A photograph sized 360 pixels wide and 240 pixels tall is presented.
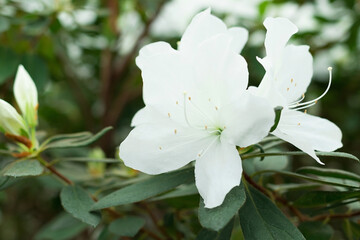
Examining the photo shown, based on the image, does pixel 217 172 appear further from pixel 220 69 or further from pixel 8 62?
pixel 8 62

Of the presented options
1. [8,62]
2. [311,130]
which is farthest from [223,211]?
[8,62]

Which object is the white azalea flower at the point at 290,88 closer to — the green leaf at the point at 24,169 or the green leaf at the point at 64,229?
the green leaf at the point at 24,169

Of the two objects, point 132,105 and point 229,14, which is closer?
point 229,14

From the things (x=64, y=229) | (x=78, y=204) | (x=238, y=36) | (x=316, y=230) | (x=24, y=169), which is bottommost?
(x=64, y=229)

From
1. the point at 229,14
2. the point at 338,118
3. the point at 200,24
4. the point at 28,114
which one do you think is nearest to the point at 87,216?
the point at 28,114

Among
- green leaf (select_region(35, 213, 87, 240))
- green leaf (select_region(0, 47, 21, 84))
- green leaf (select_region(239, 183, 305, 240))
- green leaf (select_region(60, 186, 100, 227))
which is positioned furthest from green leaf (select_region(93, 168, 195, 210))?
green leaf (select_region(0, 47, 21, 84))

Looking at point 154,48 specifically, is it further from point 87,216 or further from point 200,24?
point 87,216

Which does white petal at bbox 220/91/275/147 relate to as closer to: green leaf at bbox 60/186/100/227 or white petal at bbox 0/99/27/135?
green leaf at bbox 60/186/100/227
